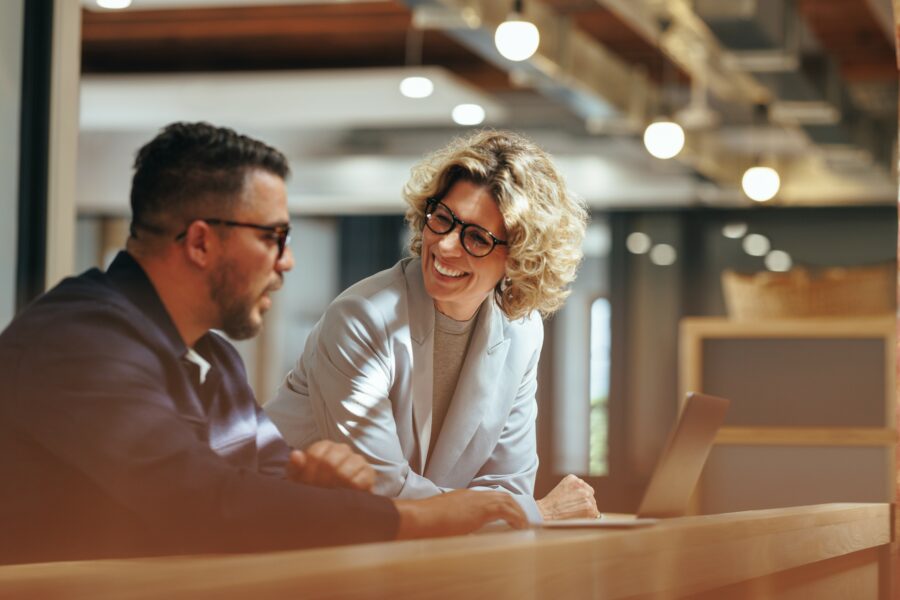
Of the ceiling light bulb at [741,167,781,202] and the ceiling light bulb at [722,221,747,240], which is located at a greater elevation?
the ceiling light bulb at [741,167,781,202]

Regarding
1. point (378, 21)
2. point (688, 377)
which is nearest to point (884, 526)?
point (688, 377)

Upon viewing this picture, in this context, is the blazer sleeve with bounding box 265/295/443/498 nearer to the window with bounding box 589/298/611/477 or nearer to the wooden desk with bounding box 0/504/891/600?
the wooden desk with bounding box 0/504/891/600

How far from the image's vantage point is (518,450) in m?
2.13

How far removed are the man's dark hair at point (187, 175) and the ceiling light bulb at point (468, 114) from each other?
5.38m

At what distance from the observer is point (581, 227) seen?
83.7 inches

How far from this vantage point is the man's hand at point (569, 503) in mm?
1955

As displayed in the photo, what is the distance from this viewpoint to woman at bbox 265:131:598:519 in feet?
6.34

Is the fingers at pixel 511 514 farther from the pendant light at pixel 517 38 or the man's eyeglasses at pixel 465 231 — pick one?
the pendant light at pixel 517 38

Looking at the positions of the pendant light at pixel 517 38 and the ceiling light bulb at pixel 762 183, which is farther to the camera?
the ceiling light bulb at pixel 762 183

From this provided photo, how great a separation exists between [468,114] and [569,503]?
17.9 ft

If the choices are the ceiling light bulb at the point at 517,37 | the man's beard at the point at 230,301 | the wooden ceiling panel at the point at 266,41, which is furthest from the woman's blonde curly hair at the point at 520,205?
the wooden ceiling panel at the point at 266,41

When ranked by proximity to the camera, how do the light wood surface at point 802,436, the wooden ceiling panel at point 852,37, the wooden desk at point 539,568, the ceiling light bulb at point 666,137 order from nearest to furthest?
1. the wooden desk at point 539,568
2. the light wood surface at point 802,436
3. the wooden ceiling panel at point 852,37
4. the ceiling light bulb at point 666,137

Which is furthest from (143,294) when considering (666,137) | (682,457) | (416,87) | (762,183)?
(762,183)

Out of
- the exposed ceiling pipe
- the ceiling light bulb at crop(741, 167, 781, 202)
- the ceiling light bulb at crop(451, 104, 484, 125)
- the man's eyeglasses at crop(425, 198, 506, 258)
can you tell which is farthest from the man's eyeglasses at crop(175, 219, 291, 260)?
the ceiling light bulb at crop(741, 167, 781, 202)
